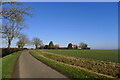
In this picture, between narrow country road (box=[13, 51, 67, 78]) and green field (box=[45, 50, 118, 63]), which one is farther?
green field (box=[45, 50, 118, 63])

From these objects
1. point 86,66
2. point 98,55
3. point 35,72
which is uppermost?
point 35,72

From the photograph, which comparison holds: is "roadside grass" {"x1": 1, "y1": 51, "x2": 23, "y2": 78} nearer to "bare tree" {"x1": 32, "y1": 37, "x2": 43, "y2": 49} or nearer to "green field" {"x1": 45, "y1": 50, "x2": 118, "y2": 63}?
"green field" {"x1": 45, "y1": 50, "x2": 118, "y2": 63}

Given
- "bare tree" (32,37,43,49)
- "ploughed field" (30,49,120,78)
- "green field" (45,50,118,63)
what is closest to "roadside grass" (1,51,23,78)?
"ploughed field" (30,49,120,78)

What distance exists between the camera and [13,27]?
3809 cm

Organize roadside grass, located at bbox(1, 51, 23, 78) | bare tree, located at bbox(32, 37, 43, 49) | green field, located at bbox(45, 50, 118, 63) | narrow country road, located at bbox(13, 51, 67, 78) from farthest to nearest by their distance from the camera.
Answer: bare tree, located at bbox(32, 37, 43, 49), green field, located at bbox(45, 50, 118, 63), roadside grass, located at bbox(1, 51, 23, 78), narrow country road, located at bbox(13, 51, 67, 78)

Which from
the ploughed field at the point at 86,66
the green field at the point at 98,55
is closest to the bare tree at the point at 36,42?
the green field at the point at 98,55

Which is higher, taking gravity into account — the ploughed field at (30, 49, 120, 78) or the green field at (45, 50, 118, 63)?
the ploughed field at (30, 49, 120, 78)

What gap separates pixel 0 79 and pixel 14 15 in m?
7.55

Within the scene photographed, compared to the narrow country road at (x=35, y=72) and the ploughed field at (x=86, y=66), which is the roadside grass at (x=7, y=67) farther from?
the ploughed field at (x=86, y=66)

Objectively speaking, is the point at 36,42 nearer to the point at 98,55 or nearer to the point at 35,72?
the point at 98,55

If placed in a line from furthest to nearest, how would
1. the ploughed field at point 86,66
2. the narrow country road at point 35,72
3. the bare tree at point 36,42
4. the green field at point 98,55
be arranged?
the bare tree at point 36,42
the green field at point 98,55
the ploughed field at point 86,66
the narrow country road at point 35,72

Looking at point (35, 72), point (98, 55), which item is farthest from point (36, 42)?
point (35, 72)

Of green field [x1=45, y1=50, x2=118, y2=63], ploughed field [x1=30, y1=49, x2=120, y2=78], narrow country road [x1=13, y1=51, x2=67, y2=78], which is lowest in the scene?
green field [x1=45, y1=50, x2=118, y2=63]

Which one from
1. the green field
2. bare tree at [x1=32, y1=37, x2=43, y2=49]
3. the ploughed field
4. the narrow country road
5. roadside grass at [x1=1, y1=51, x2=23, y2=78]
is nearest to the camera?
the narrow country road
